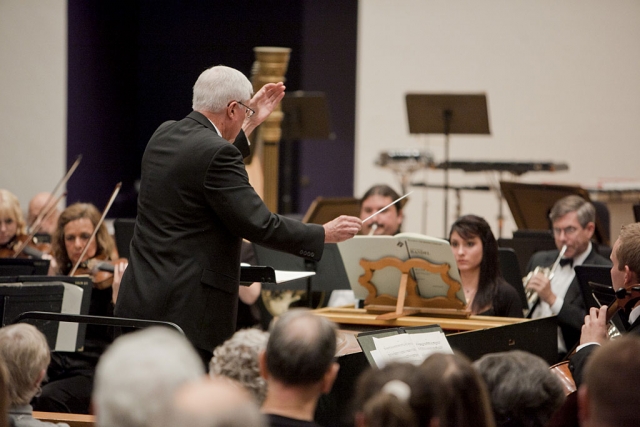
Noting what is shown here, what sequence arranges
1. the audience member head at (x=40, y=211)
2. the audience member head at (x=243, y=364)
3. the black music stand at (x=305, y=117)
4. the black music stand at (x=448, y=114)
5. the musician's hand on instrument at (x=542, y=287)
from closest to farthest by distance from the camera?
1. the audience member head at (x=243, y=364)
2. the musician's hand on instrument at (x=542, y=287)
3. the audience member head at (x=40, y=211)
4. the black music stand at (x=448, y=114)
5. the black music stand at (x=305, y=117)

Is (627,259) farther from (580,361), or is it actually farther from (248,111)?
(248,111)

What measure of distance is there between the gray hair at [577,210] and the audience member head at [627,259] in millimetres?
1768

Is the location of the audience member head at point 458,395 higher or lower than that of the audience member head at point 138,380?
lower

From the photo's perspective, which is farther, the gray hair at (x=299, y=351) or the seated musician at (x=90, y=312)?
the seated musician at (x=90, y=312)

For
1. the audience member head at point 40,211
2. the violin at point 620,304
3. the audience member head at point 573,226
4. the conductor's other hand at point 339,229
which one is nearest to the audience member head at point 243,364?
the conductor's other hand at point 339,229

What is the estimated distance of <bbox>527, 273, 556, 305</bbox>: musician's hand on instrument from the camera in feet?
14.4

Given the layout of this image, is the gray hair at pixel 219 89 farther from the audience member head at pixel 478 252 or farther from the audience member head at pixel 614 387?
the audience member head at pixel 614 387

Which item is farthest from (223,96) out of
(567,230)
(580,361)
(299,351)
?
(567,230)

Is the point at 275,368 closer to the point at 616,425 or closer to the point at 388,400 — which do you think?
the point at 388,400

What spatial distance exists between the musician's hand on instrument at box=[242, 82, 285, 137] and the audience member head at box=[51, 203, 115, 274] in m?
1.54

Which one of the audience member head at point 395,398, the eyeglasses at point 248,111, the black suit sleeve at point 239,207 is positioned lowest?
the audience member head at point 395,398

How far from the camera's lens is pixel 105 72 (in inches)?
364

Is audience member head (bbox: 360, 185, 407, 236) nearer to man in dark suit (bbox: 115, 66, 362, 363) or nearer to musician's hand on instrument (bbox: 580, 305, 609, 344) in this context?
man in dark suit (bbox: 115, 66, 362, 363)

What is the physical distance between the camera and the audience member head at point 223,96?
3.04m
